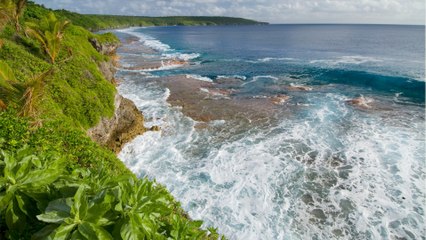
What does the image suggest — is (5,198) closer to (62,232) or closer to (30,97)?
(62,232)

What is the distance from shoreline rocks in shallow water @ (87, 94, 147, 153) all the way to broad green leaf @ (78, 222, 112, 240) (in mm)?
10686

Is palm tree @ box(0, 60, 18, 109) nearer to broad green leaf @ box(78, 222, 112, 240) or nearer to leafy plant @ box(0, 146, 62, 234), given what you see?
leafy plant @ box(0, 146, 62, 234)

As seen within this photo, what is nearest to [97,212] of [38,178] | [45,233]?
[45,233]

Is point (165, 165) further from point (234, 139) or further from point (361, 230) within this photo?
point (361, 230)

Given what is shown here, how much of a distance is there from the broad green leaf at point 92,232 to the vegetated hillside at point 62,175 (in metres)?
0.01

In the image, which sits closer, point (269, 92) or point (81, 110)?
point (81, 110)

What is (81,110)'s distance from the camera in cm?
1331

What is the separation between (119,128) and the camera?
17.0 metres

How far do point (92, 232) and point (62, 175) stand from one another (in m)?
1.22

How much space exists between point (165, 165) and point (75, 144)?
656 cm

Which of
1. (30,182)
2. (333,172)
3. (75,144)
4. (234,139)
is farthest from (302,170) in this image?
(30,182)

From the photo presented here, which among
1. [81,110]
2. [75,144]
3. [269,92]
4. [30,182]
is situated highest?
[30,182]

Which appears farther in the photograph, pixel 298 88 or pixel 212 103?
Answer: pixel 298 88

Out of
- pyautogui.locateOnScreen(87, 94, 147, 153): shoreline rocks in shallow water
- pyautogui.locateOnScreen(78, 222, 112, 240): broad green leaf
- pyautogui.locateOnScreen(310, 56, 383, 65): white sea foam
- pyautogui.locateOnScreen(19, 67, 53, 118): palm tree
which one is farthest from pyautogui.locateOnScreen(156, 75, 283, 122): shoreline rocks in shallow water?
pyautogui.locateOnScreen(310, 56, 383, 65): white sea foam
